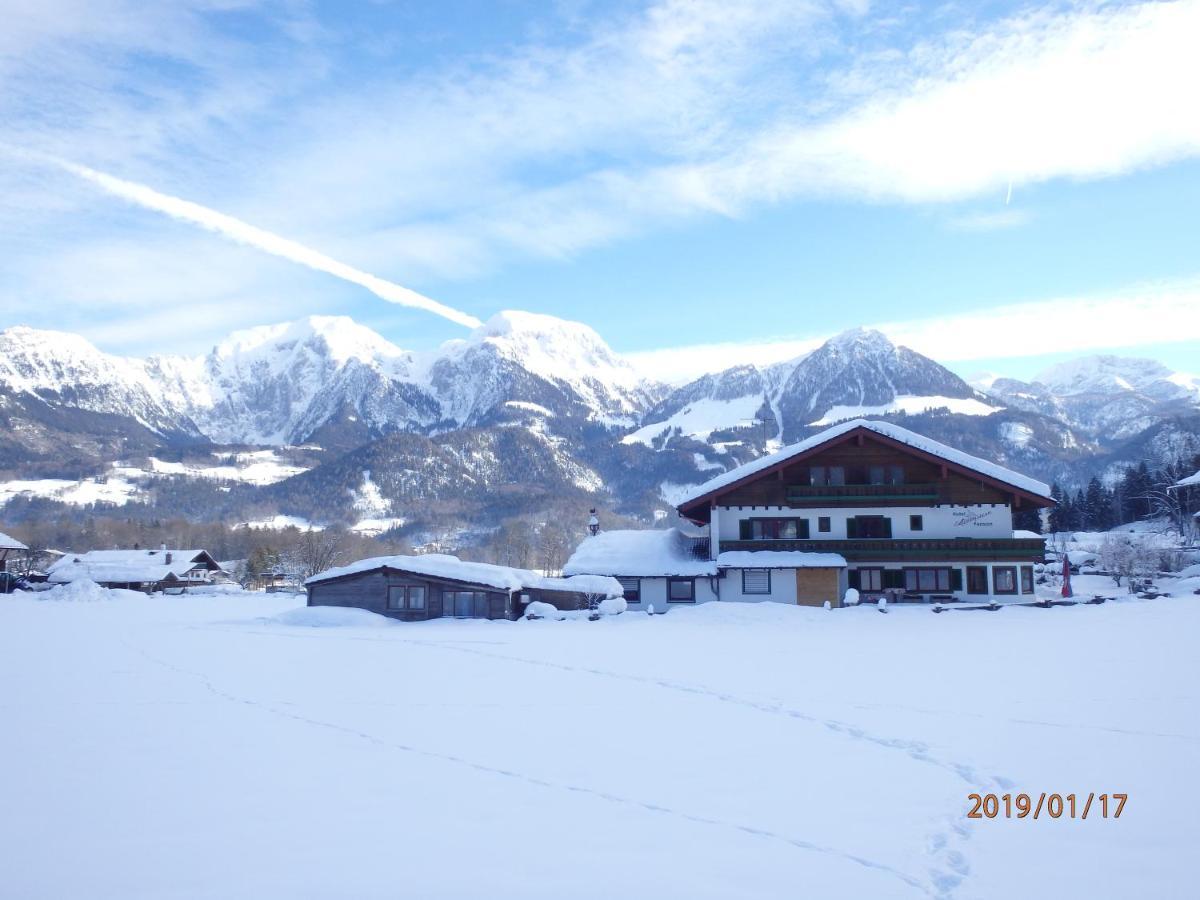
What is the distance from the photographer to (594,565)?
169 ft

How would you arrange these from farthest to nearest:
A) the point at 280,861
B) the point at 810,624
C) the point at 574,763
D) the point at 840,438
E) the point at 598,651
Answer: the point at 840,438 < the point at 810,624 < the point at 598,651 < the point at 574,763 < the point at 280,861

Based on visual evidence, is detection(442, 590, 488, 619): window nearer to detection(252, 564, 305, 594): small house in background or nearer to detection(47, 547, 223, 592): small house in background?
detection(47, 547, 223, 592): small house in background

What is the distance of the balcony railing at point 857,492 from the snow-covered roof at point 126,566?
286 ft

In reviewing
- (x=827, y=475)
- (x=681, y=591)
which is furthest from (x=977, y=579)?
(x=681, y=591)

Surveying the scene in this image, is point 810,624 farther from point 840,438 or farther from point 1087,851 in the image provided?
point 1087,851

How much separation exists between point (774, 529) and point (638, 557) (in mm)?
8193

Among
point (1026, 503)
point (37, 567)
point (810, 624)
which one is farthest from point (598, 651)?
point (37, 567)

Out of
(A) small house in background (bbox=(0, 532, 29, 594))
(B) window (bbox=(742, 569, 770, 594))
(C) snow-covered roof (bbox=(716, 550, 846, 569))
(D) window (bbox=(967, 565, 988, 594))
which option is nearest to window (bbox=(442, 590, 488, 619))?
(C) snow-covered roof (bbox=(716, 550, 846, 569))

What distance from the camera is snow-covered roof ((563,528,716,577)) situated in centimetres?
5031

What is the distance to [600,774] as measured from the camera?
42.4 feet

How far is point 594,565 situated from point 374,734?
118ft

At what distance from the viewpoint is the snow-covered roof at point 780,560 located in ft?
158

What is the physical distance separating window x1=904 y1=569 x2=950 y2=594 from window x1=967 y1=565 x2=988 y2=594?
3.71ft
